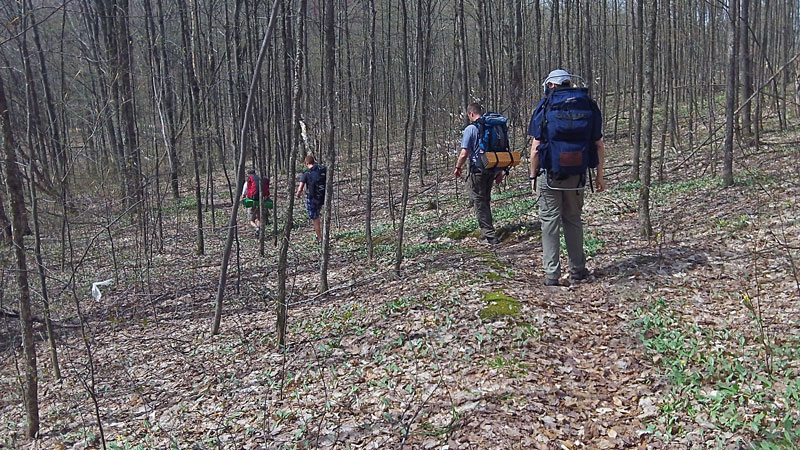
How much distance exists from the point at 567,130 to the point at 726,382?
2918mm

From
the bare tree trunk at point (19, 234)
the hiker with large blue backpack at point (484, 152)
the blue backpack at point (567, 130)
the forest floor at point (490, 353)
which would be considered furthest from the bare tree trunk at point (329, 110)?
the bare tree trunk at point (19, 234)

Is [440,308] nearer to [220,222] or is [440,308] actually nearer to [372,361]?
[372,361]

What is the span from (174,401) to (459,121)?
13.8 metres

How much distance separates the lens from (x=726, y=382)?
401cm

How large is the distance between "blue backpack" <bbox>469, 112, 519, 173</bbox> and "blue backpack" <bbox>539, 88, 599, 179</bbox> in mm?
2313

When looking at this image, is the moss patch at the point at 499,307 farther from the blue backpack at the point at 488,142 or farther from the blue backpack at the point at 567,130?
the blue backpack at the point at 488,142

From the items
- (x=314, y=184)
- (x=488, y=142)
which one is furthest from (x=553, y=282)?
(x=314, y=184)

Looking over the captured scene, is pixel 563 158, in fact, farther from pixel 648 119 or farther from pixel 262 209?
pixel 262 209

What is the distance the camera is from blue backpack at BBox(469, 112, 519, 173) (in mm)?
8383

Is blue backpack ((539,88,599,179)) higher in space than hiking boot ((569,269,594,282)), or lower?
higher

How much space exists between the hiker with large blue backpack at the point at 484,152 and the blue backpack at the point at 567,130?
221cm

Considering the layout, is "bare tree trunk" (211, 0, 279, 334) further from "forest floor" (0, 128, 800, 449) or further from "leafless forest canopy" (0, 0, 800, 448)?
"forest floor" (0, 128, 800, 449)

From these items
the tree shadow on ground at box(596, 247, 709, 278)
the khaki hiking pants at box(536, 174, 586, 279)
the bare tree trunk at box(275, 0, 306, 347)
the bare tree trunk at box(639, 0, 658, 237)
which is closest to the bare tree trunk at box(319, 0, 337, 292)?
the bare tree trunk at box(275, 0, 306, 347)

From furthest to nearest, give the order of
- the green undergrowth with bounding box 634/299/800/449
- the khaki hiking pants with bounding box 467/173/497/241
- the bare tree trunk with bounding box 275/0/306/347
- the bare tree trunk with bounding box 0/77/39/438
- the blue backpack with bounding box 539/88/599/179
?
1. the khaki hiking pants with bounding box 467/173/497/241
2. the bare tree trunk with bounding box 275/0/306/347
3. the blue backpack with bounding box 539/88/599/179
4. the bare tree trunk with bounding box 0/77/39/438
5. the green undergrowth with bounding box 634/299/800/449
